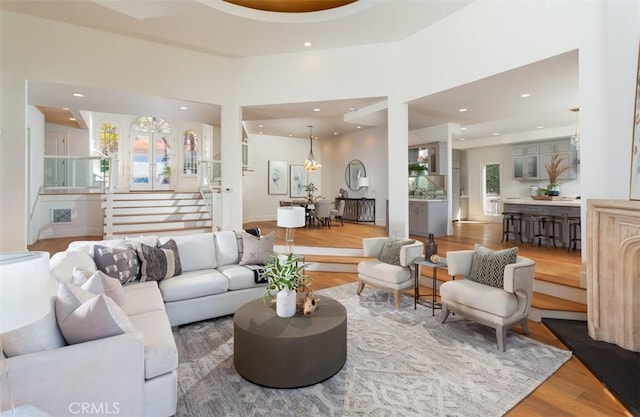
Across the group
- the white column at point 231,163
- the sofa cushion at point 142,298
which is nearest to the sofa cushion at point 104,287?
the sofa cushion at point 142,298

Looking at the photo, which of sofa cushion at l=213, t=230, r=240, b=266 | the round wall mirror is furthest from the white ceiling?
sofa cushion at l=213, t=230, r=240, b=266

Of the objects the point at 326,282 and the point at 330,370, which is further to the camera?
the point at 326,282

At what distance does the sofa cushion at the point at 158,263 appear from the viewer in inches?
137

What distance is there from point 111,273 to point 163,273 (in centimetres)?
50

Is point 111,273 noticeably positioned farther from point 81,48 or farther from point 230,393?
point 81,48

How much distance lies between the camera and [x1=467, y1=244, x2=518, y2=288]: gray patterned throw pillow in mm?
3248

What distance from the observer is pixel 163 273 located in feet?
11.7

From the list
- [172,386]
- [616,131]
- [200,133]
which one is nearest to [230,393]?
[172,386]

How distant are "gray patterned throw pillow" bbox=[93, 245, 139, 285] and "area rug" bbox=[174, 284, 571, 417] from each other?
792 mm

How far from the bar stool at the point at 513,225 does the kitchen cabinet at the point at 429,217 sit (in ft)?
4.61

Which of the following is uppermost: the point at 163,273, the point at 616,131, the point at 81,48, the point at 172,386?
the point at 81,48

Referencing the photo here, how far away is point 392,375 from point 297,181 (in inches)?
387

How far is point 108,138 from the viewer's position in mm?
11273

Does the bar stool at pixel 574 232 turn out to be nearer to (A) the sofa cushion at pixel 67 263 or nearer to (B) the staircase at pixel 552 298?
(B) the staircase at pixel 552 298
